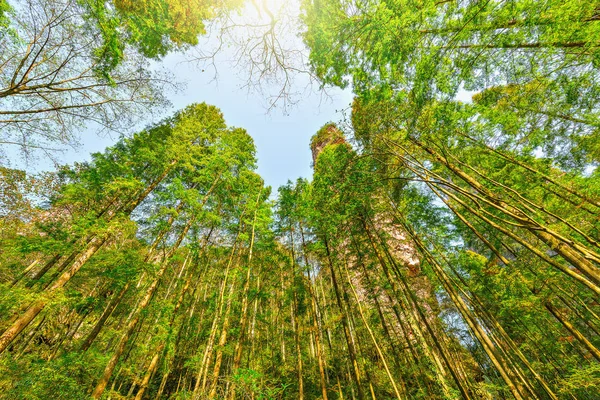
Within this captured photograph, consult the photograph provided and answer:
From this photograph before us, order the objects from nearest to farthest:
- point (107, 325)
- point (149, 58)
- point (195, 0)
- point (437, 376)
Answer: point (437, 376) < point (195, 0) < point (149, 58) < point (107, 325)

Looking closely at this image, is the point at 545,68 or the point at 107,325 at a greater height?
the point at 545,68

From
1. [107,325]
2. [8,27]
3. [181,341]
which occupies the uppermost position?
[8,27]

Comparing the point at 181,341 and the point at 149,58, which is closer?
the point at 149,58

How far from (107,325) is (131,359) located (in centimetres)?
215

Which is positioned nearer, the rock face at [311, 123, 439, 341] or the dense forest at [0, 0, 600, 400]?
the dense forest at [0, 0, 600, 400]

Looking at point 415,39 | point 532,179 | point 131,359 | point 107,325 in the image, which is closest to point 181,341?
point 131,359

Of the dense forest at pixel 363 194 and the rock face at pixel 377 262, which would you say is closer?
the dense forest at pixel 363 194

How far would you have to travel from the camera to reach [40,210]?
18.9 feet

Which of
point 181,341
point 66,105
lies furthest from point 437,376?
point 66,105

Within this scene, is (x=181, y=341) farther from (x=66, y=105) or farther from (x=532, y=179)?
(x=532, y=179)

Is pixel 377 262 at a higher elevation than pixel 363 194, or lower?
lower

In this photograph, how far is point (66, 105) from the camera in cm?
446

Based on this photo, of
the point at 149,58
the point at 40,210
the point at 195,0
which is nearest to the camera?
the point at 195,0

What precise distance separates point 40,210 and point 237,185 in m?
5.36
